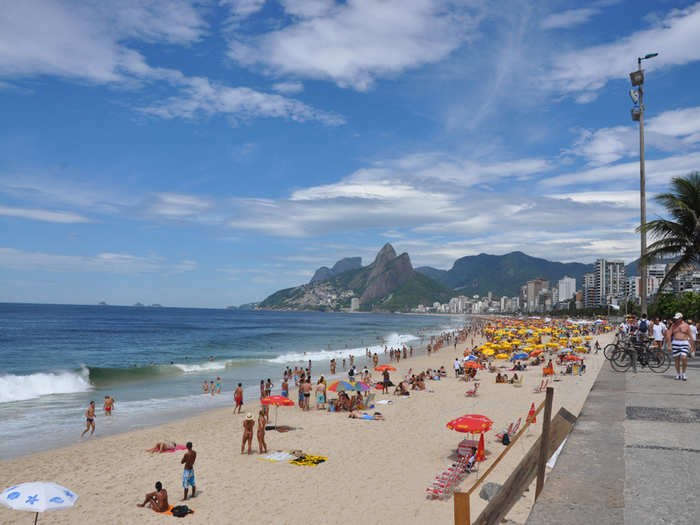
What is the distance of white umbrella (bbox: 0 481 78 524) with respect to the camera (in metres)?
6.75

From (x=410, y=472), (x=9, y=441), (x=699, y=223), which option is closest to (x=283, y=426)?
(x=410, y=472)

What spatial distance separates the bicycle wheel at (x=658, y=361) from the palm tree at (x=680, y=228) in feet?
15.9

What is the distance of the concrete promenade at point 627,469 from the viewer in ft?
8.04

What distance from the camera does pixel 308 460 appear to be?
11867 mm

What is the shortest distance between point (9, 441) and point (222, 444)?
22.8 ft

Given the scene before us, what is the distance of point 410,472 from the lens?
1077 cm

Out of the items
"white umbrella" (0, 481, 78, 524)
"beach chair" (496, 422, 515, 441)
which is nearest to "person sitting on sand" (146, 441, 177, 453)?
"white umbrella" (0, 481, 78, 524)

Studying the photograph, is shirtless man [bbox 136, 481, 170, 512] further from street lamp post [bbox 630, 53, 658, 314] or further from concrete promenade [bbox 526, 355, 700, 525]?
street lamp post [bbox 630, 53, 658, 314]

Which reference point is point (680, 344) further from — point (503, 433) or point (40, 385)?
point (40, 385)

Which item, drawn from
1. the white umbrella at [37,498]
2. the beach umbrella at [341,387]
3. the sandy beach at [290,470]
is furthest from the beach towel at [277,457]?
the beach umbrella at [341,387]

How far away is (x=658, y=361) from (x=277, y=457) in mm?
9446

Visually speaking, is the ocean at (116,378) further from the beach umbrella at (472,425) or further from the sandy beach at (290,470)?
the beach umbrella at (472,425)

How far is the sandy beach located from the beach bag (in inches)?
5.0

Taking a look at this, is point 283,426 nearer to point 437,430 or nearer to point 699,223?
point 437,430
